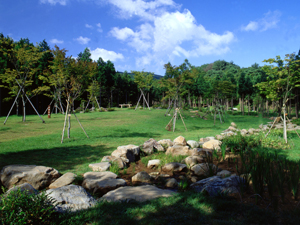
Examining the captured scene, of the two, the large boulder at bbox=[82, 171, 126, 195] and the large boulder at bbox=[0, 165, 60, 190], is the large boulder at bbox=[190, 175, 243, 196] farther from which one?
the large boulder at bbox=[0, 165, 60, 190]

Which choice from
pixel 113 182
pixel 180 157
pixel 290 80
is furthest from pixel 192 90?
pixel 113 182

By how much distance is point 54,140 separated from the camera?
10086 mm

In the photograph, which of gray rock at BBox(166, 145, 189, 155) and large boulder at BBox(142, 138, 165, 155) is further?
large boulder at BBox(142, 138, 165, 155)

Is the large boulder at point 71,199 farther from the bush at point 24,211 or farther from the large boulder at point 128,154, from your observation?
the large boulder at point 128,154

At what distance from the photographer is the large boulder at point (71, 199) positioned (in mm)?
3425

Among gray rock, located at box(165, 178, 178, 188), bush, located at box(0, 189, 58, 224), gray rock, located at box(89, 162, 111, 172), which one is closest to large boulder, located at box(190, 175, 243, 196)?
gray rock, located at box(165, 178, 178, 188)

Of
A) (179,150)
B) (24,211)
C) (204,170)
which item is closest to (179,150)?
(179,150)

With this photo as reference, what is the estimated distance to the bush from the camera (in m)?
2.69

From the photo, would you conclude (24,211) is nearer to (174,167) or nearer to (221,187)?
(221,187)

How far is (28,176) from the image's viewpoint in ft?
15.5

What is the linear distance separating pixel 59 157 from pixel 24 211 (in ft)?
15.9

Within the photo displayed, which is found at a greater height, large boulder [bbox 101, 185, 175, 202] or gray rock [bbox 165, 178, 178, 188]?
large boulder [bbox 101, 185, 175, 202]

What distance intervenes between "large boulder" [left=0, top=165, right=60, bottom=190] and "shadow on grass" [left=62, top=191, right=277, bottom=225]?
2.06 meters

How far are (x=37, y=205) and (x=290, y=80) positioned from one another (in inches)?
426
